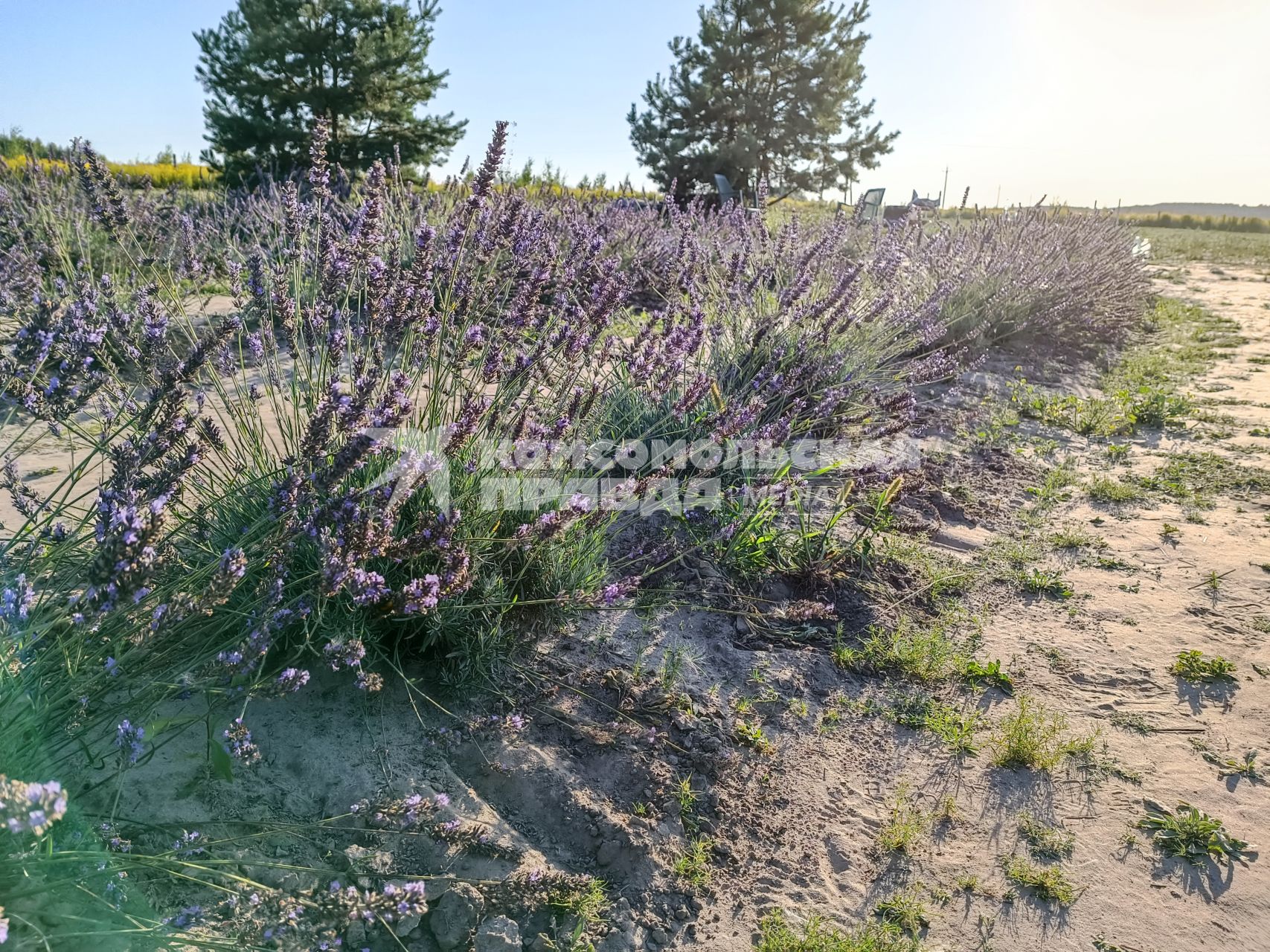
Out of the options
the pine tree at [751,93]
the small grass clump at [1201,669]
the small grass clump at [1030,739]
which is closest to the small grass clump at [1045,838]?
the small grass clump at [1030,739]

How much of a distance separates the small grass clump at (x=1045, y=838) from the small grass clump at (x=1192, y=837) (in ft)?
0.76

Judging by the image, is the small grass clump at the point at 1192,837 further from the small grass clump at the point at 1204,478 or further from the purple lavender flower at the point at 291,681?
the small grass clump at the point at 1204,478

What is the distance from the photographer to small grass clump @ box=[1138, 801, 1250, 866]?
1986mm

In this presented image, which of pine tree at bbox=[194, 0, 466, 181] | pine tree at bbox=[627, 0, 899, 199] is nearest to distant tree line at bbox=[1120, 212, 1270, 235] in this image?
pine tree at bbox=[627, 0, 899, 199]

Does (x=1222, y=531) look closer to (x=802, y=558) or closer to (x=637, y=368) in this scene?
(x=802, y=558)

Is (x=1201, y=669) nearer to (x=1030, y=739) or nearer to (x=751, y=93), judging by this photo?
(x=1030, y=739)

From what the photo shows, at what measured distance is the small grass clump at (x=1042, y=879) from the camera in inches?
72.2

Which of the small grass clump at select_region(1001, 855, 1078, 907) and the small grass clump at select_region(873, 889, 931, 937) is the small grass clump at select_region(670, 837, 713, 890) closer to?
the small grass clump at select_region(873, 889, 931, 937)

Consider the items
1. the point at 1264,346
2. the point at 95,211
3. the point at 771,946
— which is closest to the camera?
the point at 771,946

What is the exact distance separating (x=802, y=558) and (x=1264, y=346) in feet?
26.2

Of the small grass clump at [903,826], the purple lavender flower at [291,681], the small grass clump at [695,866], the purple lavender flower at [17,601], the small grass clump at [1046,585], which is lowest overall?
the small grass clump at [903,826]

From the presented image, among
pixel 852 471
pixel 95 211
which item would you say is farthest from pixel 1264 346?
pixel 95 211

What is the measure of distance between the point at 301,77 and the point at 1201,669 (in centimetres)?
1254

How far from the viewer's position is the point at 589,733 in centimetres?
209
